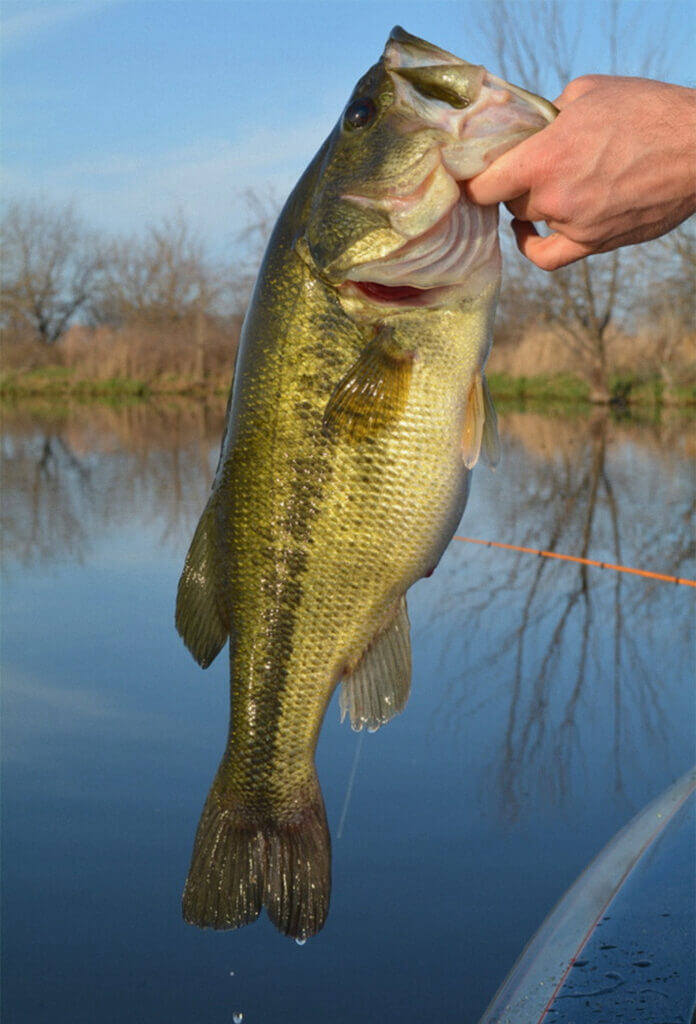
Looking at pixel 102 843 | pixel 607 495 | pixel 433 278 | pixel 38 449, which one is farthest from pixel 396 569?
pixel 38 449

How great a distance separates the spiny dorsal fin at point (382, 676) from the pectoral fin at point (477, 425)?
1.22 ft

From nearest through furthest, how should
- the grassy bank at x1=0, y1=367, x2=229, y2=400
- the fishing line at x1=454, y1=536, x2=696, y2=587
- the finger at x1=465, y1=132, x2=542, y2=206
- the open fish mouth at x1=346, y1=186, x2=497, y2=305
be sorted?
the finger at x1=465, y1=132, x2=542, y2=206, the open fish mouth at x1=346, y1=186, x2=497, y2=305, the fishing line at x1=454, y1=536, x2=696, y2=587, the grassy bank at x1=0, y1=367, x2=229, y2=400

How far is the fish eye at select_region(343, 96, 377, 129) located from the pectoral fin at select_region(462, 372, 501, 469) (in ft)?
1.81

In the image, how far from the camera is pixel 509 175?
212 cm

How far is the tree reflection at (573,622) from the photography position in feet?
19.3

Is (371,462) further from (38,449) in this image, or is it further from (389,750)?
(38,449)

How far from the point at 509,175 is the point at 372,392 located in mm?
482

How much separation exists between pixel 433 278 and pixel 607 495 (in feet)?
41.2

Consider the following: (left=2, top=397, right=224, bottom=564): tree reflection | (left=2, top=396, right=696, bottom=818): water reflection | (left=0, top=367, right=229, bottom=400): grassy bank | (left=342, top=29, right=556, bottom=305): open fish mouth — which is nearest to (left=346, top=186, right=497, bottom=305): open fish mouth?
(left=342, top=29, right=556, bottom=305): open fish mouth

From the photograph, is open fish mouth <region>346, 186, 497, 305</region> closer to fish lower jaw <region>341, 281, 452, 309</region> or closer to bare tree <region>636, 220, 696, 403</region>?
fish lower jaw <region>341, 281, 452, 309</region>

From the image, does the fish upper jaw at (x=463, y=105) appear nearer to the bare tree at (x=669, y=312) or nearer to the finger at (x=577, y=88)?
the finger at (x=577, y=88)

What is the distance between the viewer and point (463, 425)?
2.27 m

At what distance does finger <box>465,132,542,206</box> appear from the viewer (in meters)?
2.11

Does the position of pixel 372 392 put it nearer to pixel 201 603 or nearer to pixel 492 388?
pixel 201 603
